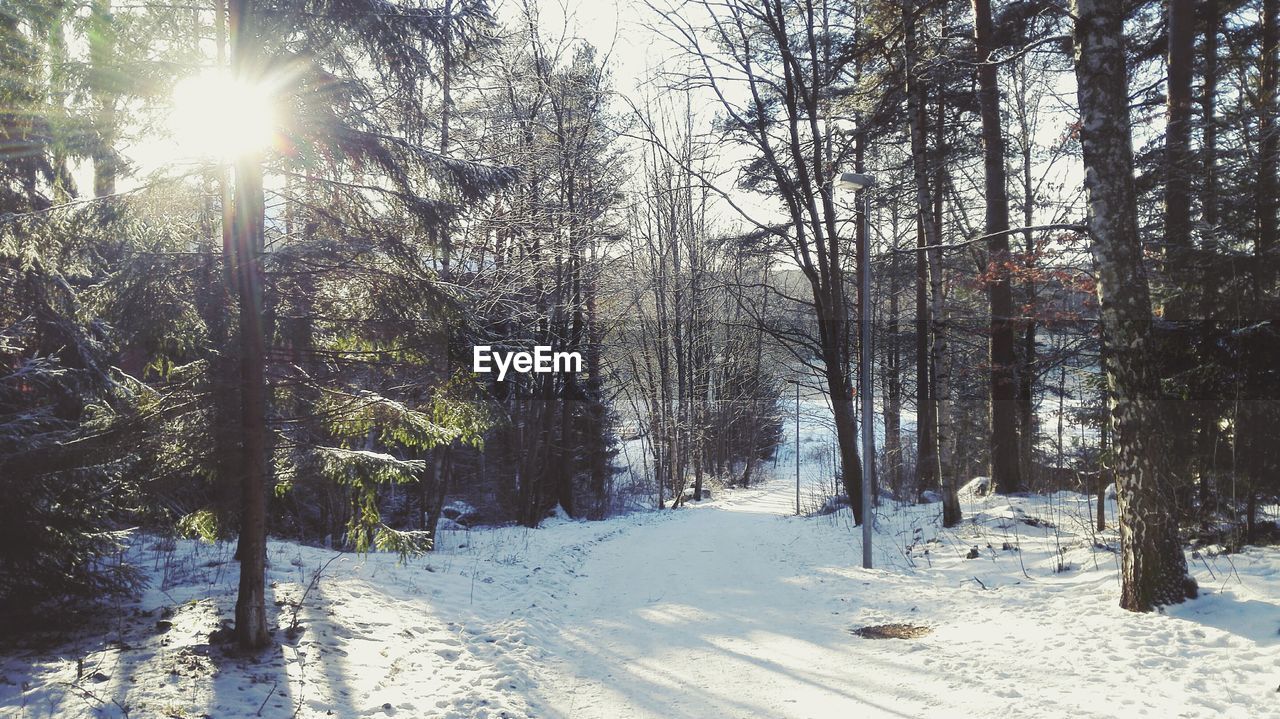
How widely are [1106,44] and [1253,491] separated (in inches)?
185

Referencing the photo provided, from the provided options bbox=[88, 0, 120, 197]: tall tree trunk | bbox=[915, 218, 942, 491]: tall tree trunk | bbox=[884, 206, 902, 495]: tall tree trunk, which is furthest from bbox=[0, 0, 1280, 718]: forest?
bbox=[884, 206, 902, 495]: tall tree trunk

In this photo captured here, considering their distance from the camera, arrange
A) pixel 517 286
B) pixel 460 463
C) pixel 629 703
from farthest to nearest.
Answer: pixel 460 463
pixel 517 286
pixel 629 703

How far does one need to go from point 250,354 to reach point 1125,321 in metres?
7.46

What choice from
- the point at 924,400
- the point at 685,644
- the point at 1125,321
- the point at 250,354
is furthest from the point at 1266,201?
the point at 250,354

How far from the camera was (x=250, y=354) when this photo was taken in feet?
17.4

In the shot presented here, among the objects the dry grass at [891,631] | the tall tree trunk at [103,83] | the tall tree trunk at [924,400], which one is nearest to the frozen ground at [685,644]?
the dry grass at [891,631]

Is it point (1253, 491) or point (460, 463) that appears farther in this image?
point (460, 463)

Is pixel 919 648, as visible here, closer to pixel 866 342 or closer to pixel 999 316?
pixel 866 342

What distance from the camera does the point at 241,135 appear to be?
5195 mm

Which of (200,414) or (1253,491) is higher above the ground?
(200,414)

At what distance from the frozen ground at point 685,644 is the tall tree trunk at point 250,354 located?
1.28 feet

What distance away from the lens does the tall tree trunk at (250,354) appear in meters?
5.16

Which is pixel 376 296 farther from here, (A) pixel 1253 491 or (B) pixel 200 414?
(A) pixel 1253 491

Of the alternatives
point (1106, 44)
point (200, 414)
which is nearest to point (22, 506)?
point (200, 414)
